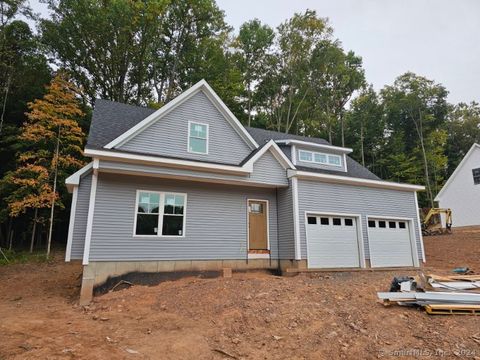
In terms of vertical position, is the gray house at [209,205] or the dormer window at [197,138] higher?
the dormer window at [197,138]

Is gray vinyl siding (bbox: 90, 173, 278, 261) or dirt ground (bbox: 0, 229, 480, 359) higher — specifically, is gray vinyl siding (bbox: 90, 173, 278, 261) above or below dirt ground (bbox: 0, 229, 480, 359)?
above

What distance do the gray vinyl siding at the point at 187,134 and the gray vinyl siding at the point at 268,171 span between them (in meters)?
0.75

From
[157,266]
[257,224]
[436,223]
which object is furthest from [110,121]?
[436,223]

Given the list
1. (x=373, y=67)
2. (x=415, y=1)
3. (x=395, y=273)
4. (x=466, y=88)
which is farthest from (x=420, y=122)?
(x=395, y=273)

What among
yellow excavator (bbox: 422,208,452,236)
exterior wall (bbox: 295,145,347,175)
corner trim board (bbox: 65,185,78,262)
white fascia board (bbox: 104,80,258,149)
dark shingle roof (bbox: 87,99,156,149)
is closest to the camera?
corner trim board (bbox: 65,185,78,262)

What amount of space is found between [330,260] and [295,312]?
5609 millimetres

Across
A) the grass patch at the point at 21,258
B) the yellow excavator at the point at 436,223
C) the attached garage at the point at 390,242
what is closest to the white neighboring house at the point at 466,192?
the yellow excavator at the point at 436,223

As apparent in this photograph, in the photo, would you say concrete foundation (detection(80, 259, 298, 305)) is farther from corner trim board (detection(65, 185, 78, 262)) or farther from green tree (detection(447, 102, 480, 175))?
green tree (detection(447, 102, 480, 175))

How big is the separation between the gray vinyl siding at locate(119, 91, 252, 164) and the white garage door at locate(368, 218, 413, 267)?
251 inches

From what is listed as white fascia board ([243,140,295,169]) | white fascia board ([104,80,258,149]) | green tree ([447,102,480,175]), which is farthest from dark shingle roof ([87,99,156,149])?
green tree ([447,102,480,175])

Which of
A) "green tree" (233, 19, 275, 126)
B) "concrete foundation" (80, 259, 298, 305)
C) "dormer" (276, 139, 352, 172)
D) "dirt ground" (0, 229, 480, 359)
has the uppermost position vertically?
"green tree" (233, 19, 275, 126)

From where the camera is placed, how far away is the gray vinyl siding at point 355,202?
1136 centimetres

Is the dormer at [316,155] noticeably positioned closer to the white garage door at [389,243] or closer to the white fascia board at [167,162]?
the white garage door at [389,243]

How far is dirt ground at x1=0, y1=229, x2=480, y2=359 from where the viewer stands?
482 centimetres
